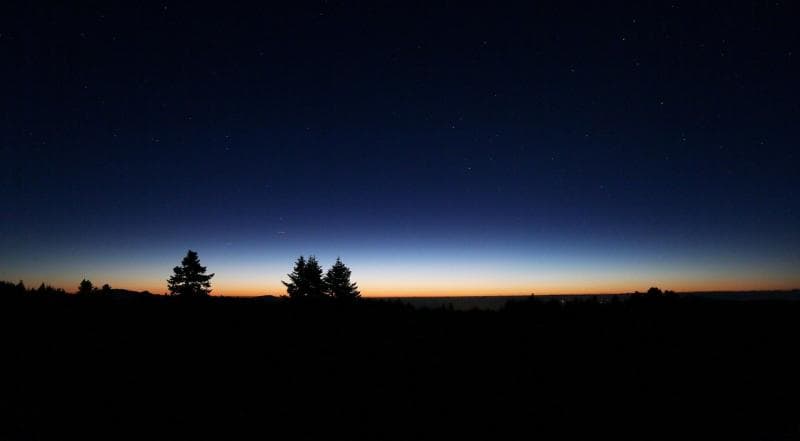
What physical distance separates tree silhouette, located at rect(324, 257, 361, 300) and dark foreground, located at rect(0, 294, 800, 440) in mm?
29691

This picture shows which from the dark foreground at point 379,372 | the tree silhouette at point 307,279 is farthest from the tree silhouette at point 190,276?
the dark foreground at point 379,372

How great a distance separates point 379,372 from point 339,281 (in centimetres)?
3327

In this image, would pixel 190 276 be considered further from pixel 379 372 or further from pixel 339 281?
pixel 379 372

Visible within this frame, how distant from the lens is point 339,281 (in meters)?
39.9

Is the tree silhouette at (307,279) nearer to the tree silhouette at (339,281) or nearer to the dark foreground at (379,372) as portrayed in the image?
the tree silhouette at (339,281)

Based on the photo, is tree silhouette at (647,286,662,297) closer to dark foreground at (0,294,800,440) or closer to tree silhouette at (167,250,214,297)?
dark foreground at (0,294,800,440)

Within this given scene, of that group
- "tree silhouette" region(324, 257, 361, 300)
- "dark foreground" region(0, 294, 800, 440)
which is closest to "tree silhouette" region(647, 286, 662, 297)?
"dark foreground" region(0, 294, 800, 440)

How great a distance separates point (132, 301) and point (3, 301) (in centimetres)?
211

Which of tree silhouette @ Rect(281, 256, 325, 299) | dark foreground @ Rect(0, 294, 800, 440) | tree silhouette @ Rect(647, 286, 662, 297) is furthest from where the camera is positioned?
tree silhouette @ Rect(281, 256, 325, 299)

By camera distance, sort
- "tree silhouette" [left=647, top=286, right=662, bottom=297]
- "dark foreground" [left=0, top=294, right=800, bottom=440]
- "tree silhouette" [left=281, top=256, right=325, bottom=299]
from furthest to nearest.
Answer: "tree silhouette" [left=281, top=256, right=325, bottom=299]
"tree silhouette" [left=647, top=286, right=662, bottom=297]
"dark foreground" [left=0, top=294, right=800, bottom=440]

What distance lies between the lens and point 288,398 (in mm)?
6234

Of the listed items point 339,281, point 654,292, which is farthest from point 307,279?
point 654,292

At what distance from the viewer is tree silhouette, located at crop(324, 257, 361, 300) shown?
39537mm

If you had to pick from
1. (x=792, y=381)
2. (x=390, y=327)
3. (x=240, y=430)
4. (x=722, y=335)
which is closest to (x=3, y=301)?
(x=240, y=430)
